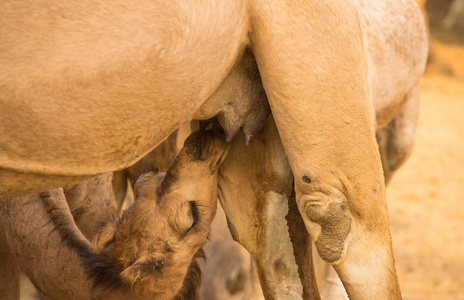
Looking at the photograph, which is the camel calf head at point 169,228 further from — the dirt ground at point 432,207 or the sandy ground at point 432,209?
the sandy ground at point 432,209

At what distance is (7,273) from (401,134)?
2163mm

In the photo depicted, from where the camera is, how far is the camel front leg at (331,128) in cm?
150

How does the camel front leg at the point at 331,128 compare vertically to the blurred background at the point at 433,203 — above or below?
above

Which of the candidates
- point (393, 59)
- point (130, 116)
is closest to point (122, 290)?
point (130, 116)

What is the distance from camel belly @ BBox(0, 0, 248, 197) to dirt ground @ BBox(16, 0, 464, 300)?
1.84 m

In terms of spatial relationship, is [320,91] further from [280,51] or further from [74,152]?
[74,152]

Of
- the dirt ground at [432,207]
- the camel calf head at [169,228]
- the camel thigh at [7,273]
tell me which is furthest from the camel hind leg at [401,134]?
the camel thigh at [7,273]

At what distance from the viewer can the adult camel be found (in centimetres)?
124

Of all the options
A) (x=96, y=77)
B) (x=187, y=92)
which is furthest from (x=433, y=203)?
(x=96, y=77)

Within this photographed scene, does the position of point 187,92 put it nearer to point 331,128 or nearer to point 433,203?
point 331,128

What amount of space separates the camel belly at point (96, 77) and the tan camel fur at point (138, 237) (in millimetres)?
468

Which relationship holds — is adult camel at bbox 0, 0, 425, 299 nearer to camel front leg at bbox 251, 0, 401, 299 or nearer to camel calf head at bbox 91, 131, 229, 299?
camel front leg at bbox 251, 0, 401, 299

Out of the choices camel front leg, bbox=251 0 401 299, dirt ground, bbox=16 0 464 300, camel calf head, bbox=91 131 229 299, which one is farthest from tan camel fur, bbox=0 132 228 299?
dirt ground, bbox=16 0 464 300

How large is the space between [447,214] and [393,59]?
2.48 metres
